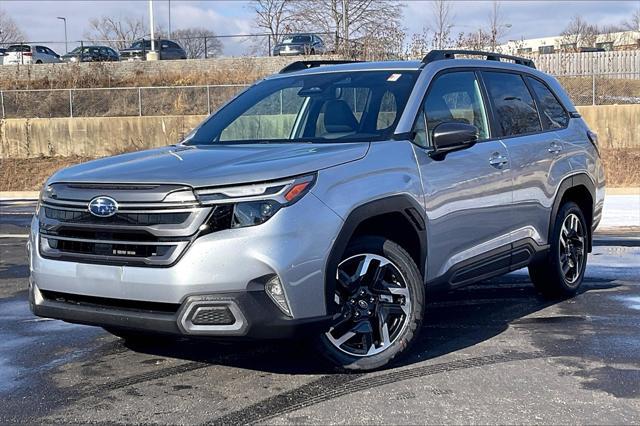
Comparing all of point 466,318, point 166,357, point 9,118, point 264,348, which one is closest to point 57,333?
point 166,357

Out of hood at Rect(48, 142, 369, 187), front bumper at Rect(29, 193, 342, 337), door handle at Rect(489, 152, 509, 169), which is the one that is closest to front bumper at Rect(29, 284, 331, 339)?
front bumper at Rect(29, 193, 342, 337)

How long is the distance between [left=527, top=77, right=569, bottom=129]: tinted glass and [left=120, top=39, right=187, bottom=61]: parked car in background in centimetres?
4085

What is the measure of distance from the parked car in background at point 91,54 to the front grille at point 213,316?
4185cm

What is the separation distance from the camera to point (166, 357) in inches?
211

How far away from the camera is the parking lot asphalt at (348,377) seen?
424 centimetres

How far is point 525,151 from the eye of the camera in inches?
247

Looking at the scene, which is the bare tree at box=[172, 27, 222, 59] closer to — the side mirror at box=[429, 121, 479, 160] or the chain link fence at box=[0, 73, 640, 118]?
the chain link fence at box=[0, 73, 640, 118]

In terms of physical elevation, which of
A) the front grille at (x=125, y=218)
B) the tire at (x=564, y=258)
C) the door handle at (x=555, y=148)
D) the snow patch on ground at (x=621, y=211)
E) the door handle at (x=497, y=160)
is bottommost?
the snow patch on ground at (x=621, y=211)

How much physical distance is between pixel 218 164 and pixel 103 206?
66cm

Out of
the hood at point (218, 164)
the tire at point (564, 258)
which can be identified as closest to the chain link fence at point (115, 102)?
the tire at point (564, 258)

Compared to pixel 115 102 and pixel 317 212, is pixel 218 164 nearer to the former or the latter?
pixel 317 212

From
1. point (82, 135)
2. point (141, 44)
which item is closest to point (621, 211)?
point (82, 135)

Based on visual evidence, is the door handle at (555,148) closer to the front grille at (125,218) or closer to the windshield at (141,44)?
the front grille at (125,218)

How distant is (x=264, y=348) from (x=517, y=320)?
2.09m
